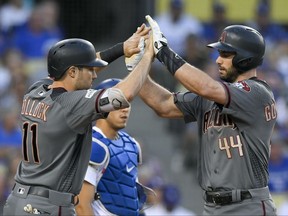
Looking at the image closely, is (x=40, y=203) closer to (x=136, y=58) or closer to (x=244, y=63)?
(x=136, y=58)

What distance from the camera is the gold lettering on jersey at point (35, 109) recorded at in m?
6.86

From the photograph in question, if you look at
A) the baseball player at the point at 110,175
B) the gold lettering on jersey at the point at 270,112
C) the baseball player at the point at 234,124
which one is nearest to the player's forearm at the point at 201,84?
the baseball player at the point at 234,124

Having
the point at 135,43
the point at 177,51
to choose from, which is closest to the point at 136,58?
the point at 135,43

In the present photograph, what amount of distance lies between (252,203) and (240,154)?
388mm

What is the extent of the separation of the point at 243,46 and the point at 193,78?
0.49 m

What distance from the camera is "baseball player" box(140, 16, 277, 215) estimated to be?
6980 mm

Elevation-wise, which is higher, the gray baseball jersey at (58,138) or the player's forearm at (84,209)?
the gray baseball jersey at (58,138)

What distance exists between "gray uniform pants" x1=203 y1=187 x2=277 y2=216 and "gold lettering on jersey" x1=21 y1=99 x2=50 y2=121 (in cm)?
150

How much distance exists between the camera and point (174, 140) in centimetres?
1362

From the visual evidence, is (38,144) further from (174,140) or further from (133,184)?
(174,140)

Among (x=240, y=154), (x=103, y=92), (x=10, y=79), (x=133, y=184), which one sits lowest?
(x=10, y=79)

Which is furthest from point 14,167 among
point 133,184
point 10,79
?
point 133,184

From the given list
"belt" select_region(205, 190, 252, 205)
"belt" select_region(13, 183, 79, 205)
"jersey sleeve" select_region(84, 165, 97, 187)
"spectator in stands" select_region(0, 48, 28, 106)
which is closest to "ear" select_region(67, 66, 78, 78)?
"belt" select_region(13, 183, 79, 205)

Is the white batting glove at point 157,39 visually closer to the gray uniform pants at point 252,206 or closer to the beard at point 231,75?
the beard at point 231,75
